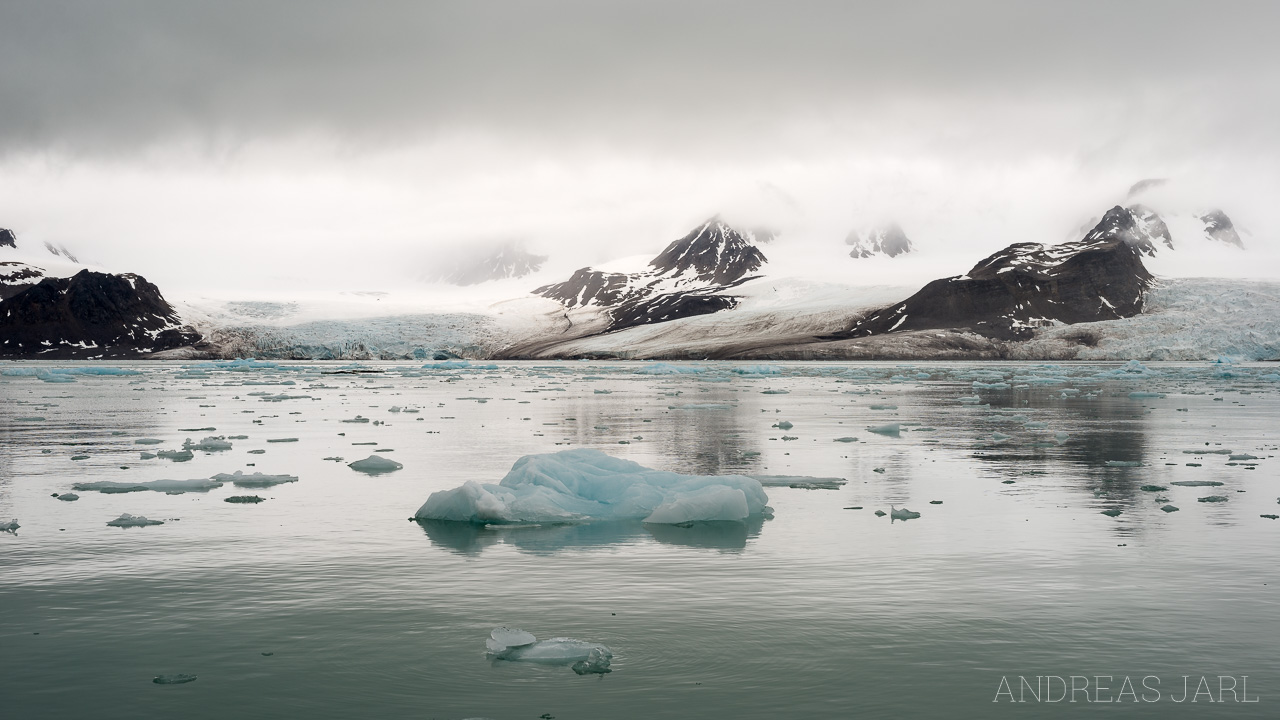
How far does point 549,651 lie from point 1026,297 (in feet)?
549

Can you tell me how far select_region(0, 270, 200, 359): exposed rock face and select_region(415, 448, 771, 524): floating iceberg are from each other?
157 metres

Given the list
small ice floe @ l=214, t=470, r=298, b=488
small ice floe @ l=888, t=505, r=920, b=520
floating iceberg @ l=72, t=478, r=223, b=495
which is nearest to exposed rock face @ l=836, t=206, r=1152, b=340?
small ice floe @ l=214, t=470, r=298, b=488

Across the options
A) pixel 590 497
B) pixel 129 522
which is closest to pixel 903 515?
pixel 590 497

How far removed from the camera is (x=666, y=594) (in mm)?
8781

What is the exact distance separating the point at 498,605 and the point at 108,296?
18877cm

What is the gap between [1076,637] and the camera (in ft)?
24.8

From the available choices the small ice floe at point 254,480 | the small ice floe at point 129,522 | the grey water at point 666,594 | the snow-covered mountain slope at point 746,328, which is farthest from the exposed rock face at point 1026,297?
the small ice floe at point 129,522

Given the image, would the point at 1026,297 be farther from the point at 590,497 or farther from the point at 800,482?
the point at 590,497

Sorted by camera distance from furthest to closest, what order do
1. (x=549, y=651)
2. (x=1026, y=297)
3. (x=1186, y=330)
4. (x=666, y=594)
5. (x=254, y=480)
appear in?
(x=1026, y=297)
(x=1186, y=330)
(x=254, y=480)
(x=666, y=594)
(x=549, y=651)

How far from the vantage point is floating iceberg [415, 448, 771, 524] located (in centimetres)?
1244

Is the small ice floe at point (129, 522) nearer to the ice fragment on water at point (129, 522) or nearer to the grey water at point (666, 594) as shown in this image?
the ice fragment on water at point (129, 522)

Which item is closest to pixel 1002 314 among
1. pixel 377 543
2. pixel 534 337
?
pixel 534 337

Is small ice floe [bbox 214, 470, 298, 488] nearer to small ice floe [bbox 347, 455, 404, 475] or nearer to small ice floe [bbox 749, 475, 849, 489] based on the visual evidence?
small ice floe [bbox 347, 455, 404, 475]

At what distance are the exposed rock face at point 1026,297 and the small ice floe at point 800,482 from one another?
5499 inches
